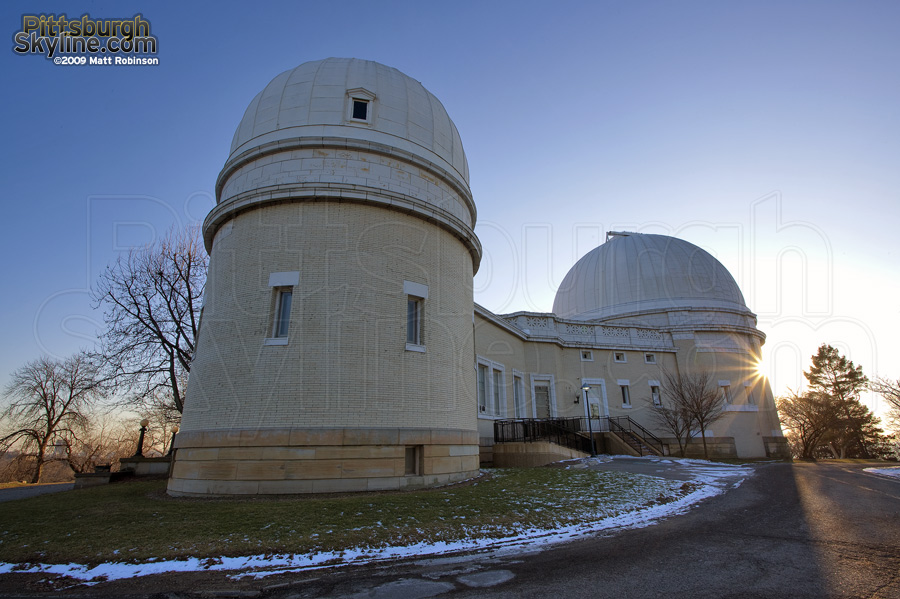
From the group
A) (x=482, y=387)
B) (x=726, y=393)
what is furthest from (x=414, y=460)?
(x=726, y=393)

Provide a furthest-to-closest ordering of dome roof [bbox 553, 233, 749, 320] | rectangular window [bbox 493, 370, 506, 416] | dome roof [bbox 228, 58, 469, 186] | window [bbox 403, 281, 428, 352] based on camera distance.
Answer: dome roof [bbox 553, 233, 749, 320], rectangular window [bbox 493, 370, 506, 416], dome roof [bbox 228, 58, 469, 186], window [bbox 403, 281, 428, 352]

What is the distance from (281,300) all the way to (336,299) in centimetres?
157

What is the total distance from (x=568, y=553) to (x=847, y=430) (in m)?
52.0

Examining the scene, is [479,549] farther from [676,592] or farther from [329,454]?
[329,454]

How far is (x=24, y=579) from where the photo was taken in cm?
553

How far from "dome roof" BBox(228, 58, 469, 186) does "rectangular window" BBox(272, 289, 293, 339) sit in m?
4.69

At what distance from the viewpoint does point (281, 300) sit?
39.9 ft

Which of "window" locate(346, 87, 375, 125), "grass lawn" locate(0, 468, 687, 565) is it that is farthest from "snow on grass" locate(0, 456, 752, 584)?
"window" locate(346, 87, 375, 125)

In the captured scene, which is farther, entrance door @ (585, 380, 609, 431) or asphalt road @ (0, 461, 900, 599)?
entrance door @ (585, 380, 609, 431)

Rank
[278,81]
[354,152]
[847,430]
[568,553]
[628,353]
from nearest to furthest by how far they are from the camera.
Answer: [568,553]
[354,152]
[278,81]
[628,353]
[847,430]

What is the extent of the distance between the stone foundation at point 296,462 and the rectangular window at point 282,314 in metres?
2.44

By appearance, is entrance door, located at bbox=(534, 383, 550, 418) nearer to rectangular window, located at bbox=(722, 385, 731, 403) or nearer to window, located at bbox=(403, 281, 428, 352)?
rectangular window, located at bbox=(722, 385, 731, 403)

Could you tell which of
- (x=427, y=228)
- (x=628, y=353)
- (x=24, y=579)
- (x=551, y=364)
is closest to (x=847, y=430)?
(x=628, y=353)

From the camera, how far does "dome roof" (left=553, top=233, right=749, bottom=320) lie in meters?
36.2
